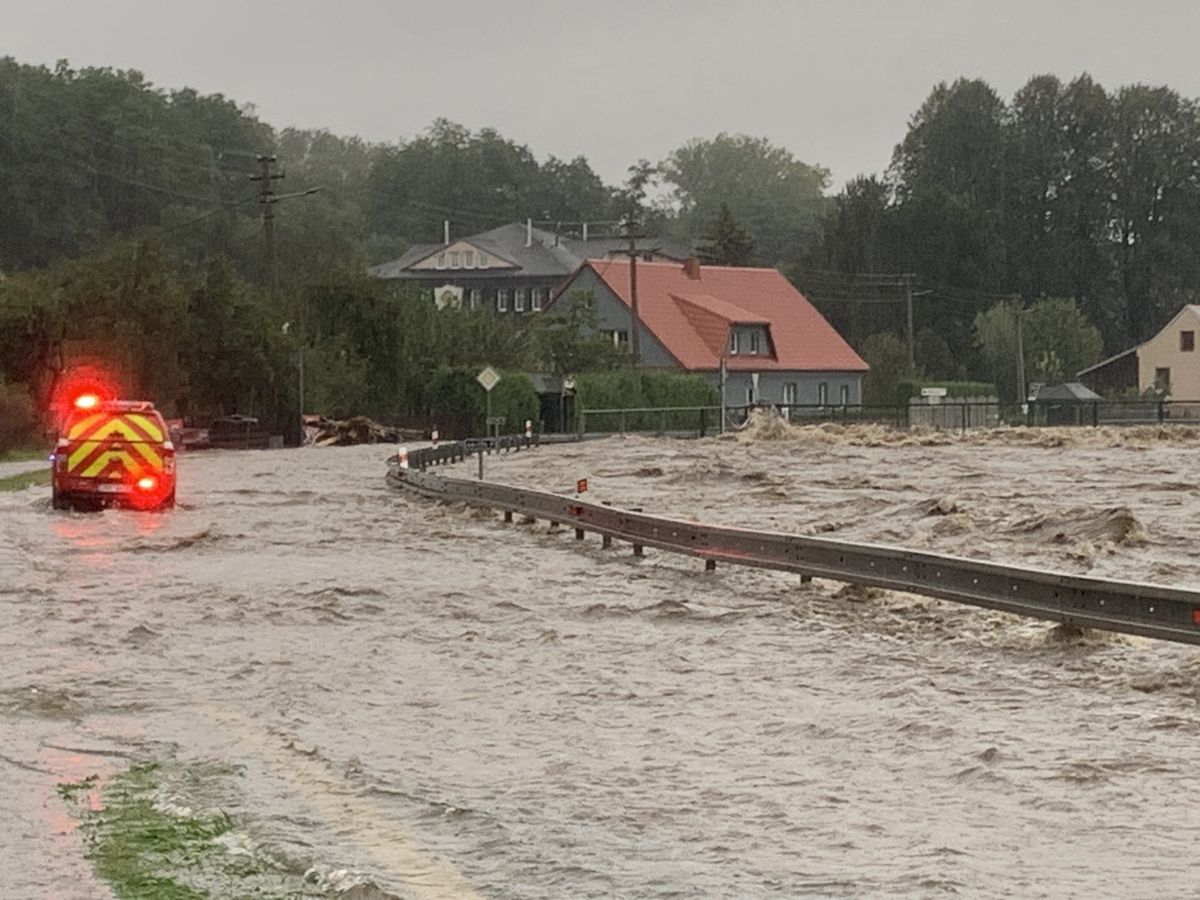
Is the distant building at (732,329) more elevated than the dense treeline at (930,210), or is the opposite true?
the dense treeline at (930,210)

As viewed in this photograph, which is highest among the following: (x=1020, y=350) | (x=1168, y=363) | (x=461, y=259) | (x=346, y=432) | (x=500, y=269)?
(x=461, y=259)

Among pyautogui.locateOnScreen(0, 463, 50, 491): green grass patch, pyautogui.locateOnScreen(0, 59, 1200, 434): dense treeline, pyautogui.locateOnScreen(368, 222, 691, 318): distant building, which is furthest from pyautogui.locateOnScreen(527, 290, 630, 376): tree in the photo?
pyautogui.locateOnScreen(0, 463, 50, 491): green grass patch

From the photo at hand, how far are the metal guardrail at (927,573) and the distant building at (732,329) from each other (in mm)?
79425

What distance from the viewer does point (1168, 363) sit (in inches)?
5015

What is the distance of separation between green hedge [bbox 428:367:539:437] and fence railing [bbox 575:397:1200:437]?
2.41 m

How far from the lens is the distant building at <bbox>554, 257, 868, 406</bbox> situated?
109 m

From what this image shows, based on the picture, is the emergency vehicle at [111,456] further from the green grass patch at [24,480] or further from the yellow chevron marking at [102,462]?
the green grass patch at [24,480]

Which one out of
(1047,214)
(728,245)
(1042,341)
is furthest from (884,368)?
(728,245)

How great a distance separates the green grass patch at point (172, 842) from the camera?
9.02m

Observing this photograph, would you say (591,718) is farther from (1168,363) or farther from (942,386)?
(1168,363)

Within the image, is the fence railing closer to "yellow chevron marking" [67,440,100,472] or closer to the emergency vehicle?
the emergency vehicle

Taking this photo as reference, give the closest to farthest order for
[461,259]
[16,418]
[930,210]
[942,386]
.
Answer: [16,418] < [942,386] < [930,210] < [461,259]

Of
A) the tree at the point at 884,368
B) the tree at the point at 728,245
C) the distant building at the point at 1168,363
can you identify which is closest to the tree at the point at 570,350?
the tree at the point at 884,368

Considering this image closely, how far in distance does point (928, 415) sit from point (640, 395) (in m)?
12.0
